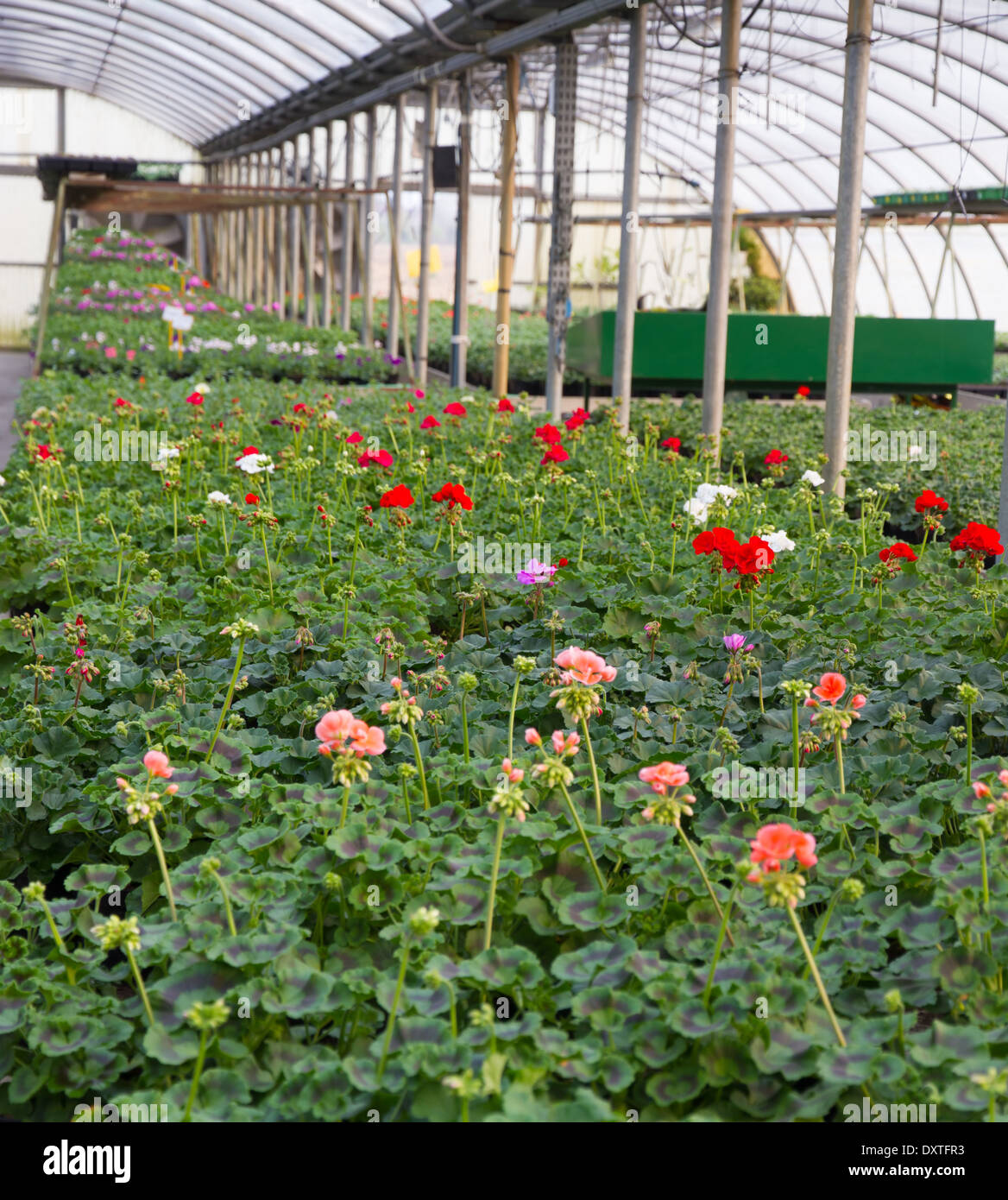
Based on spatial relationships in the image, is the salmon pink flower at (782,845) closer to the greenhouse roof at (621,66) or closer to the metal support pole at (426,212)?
the greenhouse roof at (621,66)

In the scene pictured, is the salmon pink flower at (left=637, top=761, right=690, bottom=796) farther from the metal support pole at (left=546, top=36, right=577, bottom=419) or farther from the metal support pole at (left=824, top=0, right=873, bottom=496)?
the metal support pole at (left=546, top=36, right=577, bottom=419)

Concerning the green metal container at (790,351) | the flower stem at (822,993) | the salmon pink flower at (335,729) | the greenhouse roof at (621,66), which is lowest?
the flower stem at (822,993)

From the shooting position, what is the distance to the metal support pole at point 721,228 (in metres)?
8.22

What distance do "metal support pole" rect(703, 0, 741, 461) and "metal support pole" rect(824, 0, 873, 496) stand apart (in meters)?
1.19

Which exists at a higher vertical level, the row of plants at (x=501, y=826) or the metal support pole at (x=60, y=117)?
the metal support pole at (x=60, y=117)

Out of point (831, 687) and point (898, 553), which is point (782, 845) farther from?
point (898, 553)

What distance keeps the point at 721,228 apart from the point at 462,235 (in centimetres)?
569

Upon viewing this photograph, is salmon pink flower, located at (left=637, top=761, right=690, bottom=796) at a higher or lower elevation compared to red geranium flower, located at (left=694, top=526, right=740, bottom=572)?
lower

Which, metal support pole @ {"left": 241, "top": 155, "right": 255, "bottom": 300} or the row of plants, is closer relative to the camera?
the row of plants

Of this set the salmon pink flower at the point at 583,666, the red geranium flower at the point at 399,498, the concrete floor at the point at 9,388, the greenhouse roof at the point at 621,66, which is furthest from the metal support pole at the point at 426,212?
the salmon pink flower at the point at 583,666

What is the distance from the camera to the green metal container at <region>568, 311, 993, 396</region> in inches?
508

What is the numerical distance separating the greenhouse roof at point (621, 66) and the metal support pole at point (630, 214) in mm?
233

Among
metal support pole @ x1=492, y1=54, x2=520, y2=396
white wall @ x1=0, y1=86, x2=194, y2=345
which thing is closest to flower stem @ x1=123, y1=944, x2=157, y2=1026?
metal support pole @ x1=492, y1=54, x2=520, y2=396
